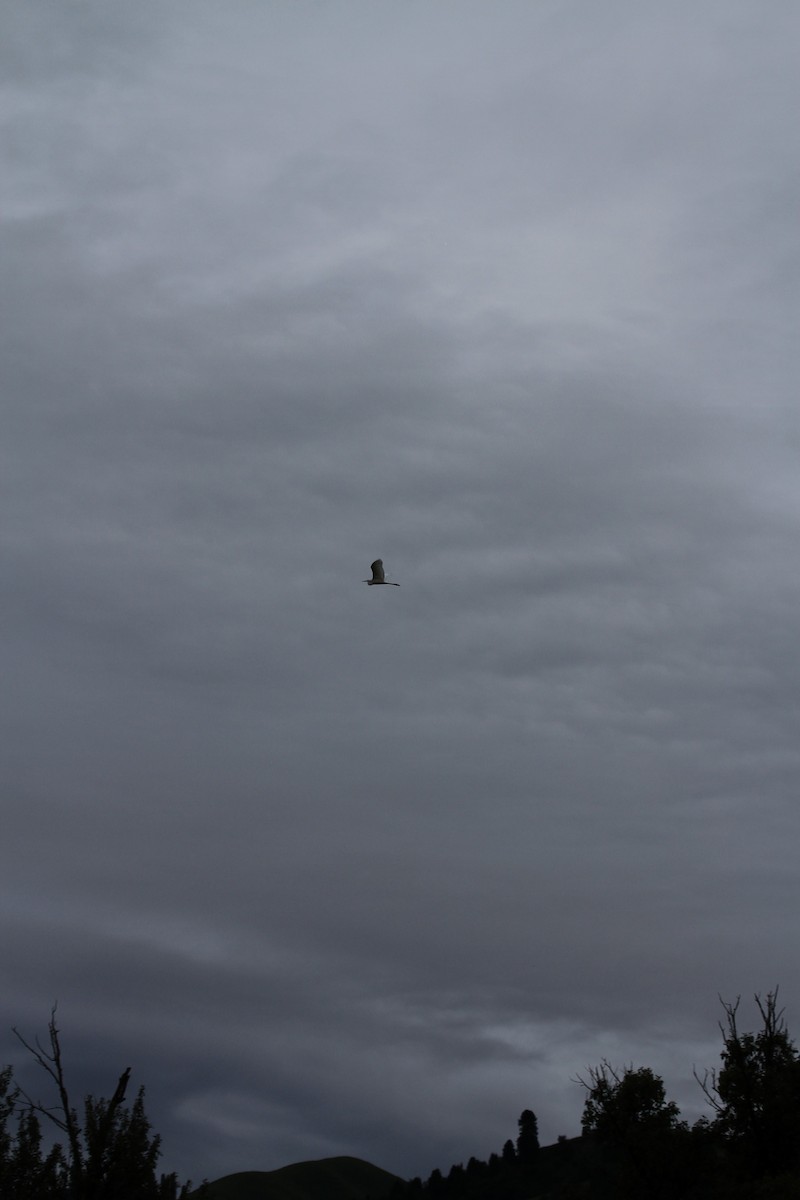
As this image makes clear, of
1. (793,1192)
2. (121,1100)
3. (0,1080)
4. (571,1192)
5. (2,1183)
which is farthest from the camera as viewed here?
(571,1192)

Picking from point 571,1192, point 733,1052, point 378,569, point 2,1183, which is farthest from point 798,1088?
point 2,1183

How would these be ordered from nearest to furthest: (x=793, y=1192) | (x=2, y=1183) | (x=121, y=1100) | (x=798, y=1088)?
1. (x=121, y=1100)
2. (x=2, y=1183)
3. (x=793, y=1192)
4. (x=798, y=1088)

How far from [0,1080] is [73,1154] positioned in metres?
9.90

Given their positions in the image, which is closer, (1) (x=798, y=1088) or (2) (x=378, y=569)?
(2) (x=378, y=569)

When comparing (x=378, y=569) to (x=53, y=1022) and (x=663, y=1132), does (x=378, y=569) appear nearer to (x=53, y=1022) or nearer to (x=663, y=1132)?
(x=53, y=1022)

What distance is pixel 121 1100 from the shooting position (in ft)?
129

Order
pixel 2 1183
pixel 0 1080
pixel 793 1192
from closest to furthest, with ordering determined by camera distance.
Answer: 1. pixel 2 1183
2. pixel 0 1080
3. pixel 793 1192

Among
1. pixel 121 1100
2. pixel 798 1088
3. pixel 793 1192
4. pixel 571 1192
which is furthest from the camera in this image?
pixel 571 1192

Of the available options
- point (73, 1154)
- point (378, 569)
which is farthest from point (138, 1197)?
point (378, 569)

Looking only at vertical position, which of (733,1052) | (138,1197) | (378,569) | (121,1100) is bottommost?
(138,1197)

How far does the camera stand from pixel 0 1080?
159 feet

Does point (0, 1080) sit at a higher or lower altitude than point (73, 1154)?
higher

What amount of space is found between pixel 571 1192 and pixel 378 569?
150ft

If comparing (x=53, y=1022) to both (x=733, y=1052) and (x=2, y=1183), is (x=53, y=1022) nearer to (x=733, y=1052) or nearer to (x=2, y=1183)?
(x=2, y=1183)
